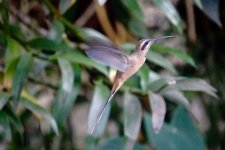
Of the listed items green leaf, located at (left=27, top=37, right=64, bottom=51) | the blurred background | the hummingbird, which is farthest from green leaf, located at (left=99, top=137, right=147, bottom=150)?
the hummingbird

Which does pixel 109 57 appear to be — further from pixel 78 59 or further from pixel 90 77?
pixel 90 77

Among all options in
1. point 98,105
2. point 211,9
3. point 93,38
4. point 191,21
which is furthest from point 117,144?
point 191,21

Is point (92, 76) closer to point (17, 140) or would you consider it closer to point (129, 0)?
point (129, 0)

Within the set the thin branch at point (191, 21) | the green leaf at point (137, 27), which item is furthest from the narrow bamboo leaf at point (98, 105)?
the thin branch at point (191, 21)

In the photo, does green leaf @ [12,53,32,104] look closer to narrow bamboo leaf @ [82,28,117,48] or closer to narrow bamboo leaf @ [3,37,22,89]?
narrow bamboo leaf @ [3,37,22,89]

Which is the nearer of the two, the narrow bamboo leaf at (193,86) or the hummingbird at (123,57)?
the hummingbird at (123,57)

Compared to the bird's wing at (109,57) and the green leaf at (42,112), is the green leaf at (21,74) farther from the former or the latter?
the bird's wing at (109,57)
